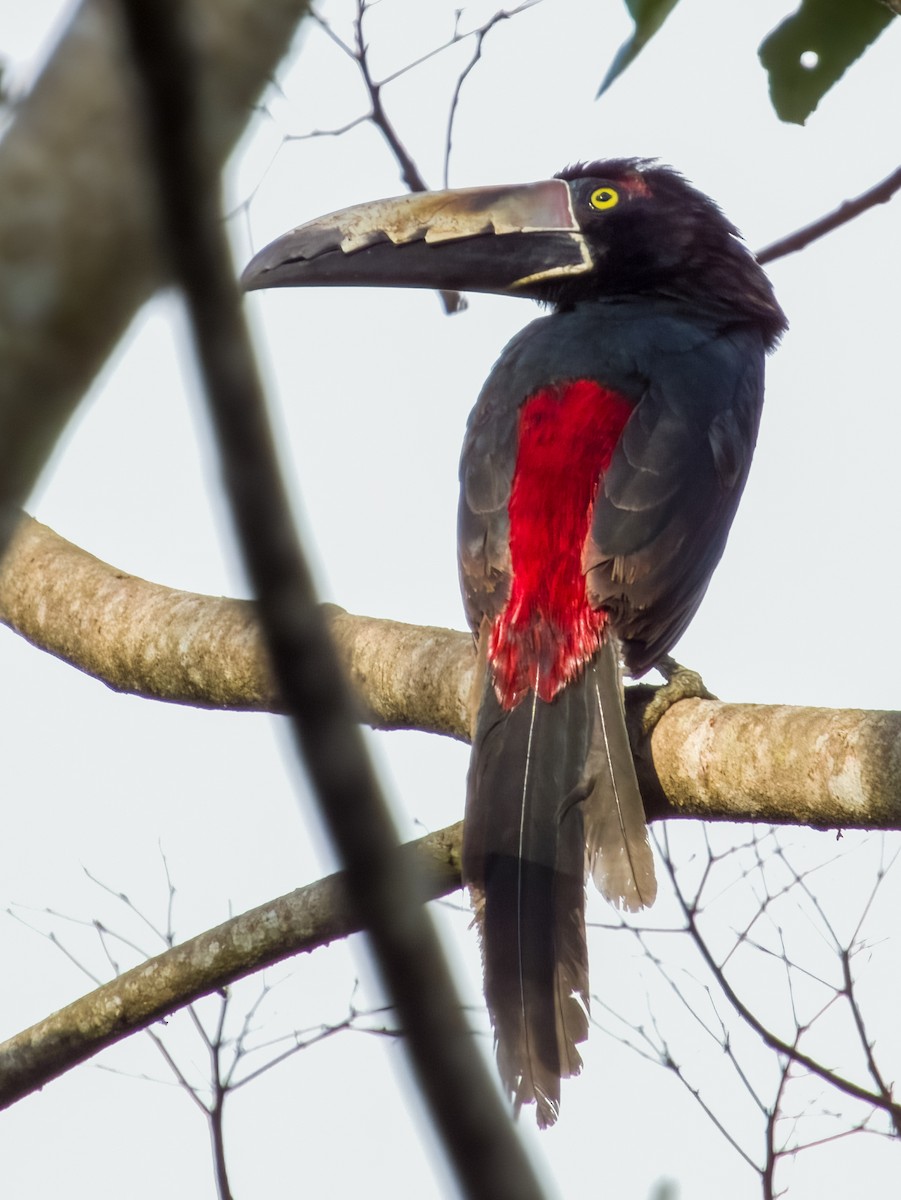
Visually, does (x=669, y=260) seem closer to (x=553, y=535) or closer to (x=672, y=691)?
(x=553, y=535)

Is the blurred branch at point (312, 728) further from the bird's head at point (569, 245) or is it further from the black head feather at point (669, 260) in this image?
the black head feather at point (669, 260)

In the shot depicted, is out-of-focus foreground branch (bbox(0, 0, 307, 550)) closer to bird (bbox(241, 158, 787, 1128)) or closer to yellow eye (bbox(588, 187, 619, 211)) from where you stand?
bird (bbox(241, 158, 787, 1128))

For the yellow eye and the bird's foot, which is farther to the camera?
the yellow eye

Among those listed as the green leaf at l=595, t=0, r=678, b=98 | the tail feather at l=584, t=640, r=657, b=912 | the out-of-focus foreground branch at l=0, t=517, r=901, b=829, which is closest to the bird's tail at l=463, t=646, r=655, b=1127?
the tail feather at l=584, t=640, r=657, b=912

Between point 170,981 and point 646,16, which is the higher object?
point 646,16

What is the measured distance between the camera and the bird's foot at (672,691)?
359 centimetres

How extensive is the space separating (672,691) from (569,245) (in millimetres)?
1861

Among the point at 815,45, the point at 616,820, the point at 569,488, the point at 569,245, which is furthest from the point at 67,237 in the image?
the point at 569,245

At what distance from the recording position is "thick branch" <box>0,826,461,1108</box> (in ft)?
10.6

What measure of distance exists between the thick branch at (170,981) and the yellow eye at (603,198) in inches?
97.9

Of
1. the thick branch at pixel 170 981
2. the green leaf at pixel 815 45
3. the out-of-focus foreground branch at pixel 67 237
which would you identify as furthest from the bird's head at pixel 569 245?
the out-of-focus foreground branch at pixel 67 237

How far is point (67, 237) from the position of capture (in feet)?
3.48

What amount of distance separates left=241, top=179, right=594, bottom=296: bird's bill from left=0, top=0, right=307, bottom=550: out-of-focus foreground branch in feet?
11.1

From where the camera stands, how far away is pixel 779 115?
236 cm
